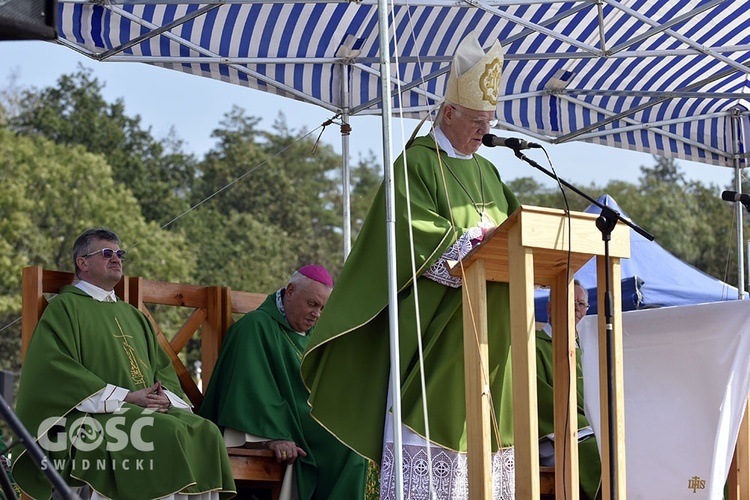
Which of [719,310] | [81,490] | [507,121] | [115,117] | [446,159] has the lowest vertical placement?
[81,490]

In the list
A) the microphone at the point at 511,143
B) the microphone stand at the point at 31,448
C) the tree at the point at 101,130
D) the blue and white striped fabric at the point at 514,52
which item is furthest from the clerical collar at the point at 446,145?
the tree at the point at 101,130

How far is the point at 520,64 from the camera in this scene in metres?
7.11

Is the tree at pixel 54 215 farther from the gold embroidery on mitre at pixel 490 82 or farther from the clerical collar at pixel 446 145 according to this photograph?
the gold embroidery on mitre at pixel 490 82

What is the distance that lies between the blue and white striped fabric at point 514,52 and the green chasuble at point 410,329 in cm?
151

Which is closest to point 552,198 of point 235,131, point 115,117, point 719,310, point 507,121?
point 235,131

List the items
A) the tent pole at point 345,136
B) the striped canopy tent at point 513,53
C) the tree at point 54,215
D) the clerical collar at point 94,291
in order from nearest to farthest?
the clerical collar at point 94,291 < the striped canopy tent at point 513,53 < the tent pole at point 345,136 < the tree at point 54,215

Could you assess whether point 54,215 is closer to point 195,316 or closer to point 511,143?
point 195,316

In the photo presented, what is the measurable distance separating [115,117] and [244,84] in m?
21.4

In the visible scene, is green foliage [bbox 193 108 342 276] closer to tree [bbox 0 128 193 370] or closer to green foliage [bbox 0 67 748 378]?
green foliage [bbox 0 67 748 378]

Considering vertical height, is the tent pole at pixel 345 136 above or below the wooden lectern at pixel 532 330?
above

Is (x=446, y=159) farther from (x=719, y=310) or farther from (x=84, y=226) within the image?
(x=84, y=226)

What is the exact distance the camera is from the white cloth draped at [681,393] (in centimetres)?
456

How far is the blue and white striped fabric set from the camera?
6227 millimetres

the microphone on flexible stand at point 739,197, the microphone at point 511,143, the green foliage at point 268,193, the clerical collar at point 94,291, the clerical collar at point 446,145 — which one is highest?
the green foliage at point 268,193
